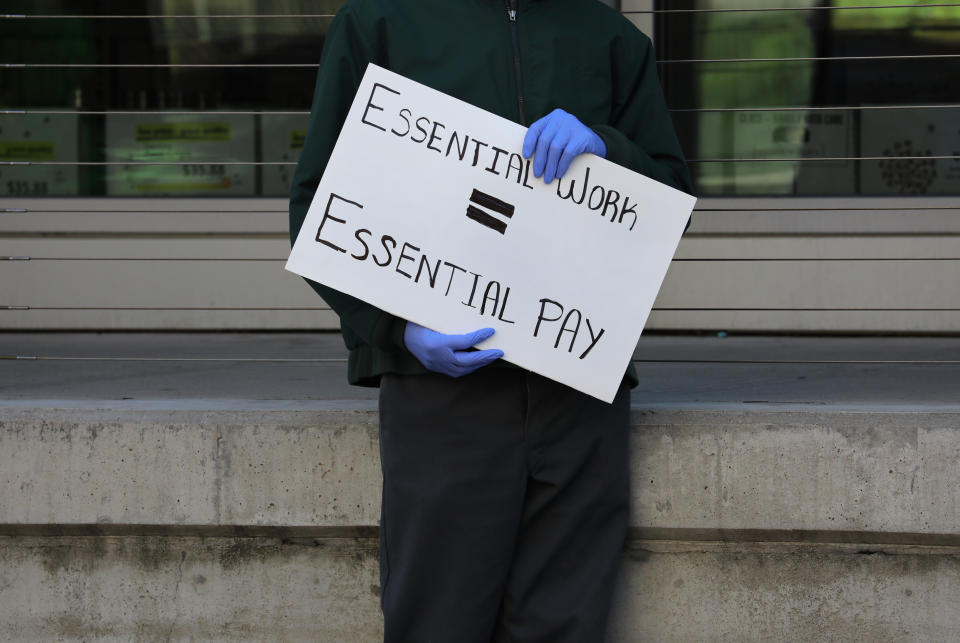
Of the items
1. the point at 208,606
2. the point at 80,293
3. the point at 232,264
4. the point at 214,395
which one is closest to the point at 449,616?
the point at 208,606

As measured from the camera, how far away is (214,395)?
10.0 ft

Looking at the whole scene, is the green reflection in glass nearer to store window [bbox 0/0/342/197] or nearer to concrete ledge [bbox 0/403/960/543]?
store window [bbox 0/0/342/197]

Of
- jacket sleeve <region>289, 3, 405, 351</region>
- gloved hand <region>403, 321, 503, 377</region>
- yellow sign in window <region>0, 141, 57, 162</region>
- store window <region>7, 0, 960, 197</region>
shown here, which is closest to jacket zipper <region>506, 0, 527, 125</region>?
jacket sleeve <region>289, 3, 405, 351</region>

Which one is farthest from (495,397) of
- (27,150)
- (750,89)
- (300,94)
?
(27,150)

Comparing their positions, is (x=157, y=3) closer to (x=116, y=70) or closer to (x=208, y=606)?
(x=116, y=70)

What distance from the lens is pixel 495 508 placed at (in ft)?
6.58

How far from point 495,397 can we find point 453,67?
2.12 feet

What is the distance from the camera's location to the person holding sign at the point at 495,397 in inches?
76.9

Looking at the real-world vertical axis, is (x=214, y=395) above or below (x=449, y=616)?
above

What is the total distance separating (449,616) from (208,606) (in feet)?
3.17

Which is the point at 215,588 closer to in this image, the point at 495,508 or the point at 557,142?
the point at 495,508

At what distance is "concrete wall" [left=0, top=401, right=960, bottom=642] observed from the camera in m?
2.52

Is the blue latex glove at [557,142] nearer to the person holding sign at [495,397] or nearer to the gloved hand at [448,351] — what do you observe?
the person holding sign at [495,397]

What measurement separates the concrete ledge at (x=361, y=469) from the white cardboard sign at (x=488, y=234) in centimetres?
64
